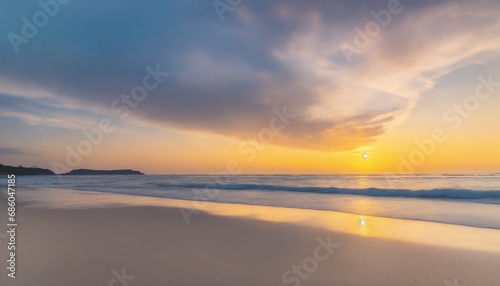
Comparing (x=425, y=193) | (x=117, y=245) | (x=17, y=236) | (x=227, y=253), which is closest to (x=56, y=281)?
(x=117, y=245)

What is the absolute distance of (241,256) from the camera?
5129mm

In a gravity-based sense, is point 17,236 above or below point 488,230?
above

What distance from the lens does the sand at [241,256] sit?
403 cm

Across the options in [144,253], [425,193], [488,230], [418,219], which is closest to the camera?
[144,253]

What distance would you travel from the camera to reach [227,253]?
5301mm

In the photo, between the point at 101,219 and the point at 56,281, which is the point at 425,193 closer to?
the point at 101,219

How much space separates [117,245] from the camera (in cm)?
566

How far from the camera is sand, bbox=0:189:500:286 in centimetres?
403

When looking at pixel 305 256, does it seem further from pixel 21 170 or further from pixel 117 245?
pixel 21 170

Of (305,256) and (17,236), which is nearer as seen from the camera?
(305,256)

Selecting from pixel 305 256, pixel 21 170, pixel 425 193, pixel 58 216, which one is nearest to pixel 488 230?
pixel 305 256

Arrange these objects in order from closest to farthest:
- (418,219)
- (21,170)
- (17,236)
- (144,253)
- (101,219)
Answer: (144,253) < (17,236) < (101,219) < (418,219) < (21,170)

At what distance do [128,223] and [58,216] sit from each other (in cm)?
274

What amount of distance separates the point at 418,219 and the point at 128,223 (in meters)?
8.87
